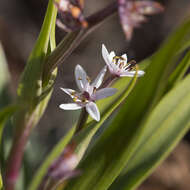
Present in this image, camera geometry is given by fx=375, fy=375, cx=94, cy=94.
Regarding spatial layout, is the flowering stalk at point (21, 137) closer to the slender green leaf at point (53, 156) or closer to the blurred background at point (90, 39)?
the slender green leaf at point (53, 156)

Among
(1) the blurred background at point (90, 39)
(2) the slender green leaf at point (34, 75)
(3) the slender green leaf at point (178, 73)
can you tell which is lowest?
(1) the blurred background at point (90, 39)

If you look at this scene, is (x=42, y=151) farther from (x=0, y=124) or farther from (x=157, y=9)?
(x=157, y=9)

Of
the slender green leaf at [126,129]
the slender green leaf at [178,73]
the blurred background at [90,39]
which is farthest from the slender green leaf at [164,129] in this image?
the blurred background at [90,39]

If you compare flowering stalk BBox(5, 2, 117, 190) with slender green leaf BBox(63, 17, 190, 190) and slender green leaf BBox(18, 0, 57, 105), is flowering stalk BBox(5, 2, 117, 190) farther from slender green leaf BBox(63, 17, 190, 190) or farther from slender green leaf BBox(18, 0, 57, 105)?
slender green leaf BBox(63, 17, 190, 190)

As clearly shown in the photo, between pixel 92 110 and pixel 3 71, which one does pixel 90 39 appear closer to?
pixel 3 71

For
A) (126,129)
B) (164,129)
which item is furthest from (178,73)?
(126,129)

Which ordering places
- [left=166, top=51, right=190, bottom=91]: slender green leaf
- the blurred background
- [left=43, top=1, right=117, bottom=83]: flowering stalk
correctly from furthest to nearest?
1. the blurred background
2. [left=166, top=51, right=190, bottom=91]: slender green leaf
3. [left=43, top=1, right=117, bottom=83]: flowering stalk

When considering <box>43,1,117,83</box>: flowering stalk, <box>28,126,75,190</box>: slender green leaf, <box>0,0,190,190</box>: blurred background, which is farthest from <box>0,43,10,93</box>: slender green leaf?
<box>0,0,190,190</box>: blurred background
